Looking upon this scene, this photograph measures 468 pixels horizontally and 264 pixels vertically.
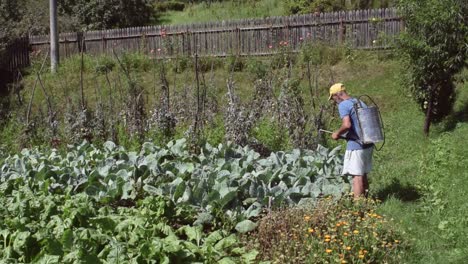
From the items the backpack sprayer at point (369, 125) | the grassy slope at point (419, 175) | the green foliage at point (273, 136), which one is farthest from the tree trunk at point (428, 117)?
the backpack sprayer at point (369, 125)

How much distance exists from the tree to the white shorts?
162 inches

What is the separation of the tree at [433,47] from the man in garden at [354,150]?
13.5 feet

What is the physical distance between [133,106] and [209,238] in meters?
6.30

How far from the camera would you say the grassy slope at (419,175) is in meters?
6.36

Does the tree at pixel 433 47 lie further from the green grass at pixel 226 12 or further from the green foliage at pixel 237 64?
the green grass at pixel 226 12

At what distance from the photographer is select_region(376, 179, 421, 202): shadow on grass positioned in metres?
7.98

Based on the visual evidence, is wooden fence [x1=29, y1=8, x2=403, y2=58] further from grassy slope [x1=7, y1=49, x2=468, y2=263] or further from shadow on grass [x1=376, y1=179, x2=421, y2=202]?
shadow on grass [x1=376, y1=179, x2=421, y2=202]

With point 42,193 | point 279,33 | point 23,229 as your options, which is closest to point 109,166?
point 42,193

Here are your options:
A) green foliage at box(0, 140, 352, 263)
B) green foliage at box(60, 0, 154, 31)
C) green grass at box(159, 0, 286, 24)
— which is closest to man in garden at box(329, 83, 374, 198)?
green foliage at box(0, 140, 352, 263)

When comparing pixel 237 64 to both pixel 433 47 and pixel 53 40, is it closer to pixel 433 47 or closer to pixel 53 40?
pixel 53 40

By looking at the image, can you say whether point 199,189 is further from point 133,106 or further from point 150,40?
point 150,40

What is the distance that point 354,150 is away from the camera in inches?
297

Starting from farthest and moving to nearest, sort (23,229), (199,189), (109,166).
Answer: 1. (109,166)
2. (199,189)
3. (23,229)

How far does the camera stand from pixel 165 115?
37.7ft
